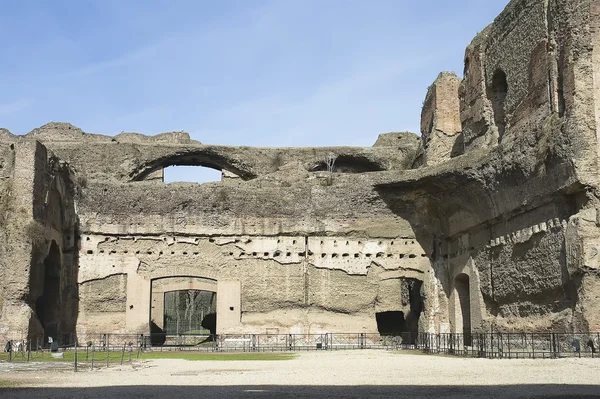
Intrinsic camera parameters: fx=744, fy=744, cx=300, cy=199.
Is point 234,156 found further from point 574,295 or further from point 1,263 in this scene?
point 574,295

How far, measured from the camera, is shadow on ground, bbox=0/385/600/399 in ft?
25.3

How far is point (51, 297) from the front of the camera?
1941cm

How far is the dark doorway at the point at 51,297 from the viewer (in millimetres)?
19188

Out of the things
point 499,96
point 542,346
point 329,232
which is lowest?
point 542,346

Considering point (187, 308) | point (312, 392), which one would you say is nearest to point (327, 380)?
point (312, 392)

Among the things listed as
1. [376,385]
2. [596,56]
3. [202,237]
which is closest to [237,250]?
[202,237]

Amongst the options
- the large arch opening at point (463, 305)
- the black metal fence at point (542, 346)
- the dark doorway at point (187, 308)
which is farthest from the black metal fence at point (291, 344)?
the dark doorway at point (187, 308)

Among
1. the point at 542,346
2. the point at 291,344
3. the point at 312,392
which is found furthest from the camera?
the point at 291,344

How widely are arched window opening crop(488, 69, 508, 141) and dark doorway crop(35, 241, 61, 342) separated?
12.0 metres

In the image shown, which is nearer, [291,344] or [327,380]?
[327,380]

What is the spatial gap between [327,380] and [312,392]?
1438 mm

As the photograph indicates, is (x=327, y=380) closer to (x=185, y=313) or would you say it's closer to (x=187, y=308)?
(x=187, y=308)

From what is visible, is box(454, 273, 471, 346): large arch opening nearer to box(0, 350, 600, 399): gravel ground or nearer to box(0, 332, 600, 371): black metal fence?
box(0, 332, 600, 371): black metal fence

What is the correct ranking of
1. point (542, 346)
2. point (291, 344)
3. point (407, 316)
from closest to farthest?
point (542, 346)
point (291, 344)
point (407, 316)
